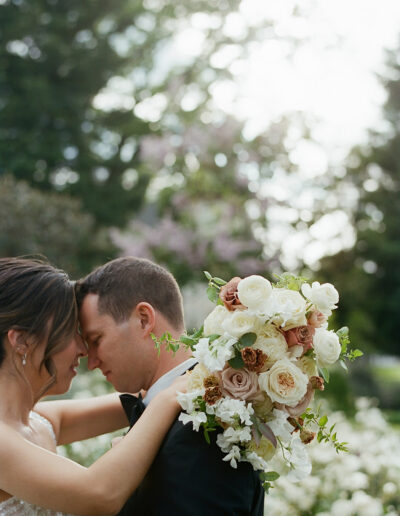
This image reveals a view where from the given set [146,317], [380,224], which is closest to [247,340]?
[146,317]

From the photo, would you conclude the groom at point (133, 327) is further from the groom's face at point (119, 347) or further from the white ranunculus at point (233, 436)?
the white ranunculus at point (233, 436)

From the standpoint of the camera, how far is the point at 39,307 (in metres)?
2.56

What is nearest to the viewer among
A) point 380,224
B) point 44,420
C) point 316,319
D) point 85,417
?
point 316,319

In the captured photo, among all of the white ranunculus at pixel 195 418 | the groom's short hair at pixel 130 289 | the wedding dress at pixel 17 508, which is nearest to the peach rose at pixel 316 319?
the white ranunculus at pixel 195 418

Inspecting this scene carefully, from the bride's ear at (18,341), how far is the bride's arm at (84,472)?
368 millimetres

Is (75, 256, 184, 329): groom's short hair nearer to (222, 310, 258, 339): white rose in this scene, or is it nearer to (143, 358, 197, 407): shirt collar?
(143, 358, 197, 407): shirt collar

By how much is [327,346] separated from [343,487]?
3026 mm

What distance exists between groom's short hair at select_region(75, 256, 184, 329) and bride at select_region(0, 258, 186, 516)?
0.12 m

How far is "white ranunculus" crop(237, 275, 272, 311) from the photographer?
2.15 meters

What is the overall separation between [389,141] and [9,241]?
1676cm

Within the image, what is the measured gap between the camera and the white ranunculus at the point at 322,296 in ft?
7.45

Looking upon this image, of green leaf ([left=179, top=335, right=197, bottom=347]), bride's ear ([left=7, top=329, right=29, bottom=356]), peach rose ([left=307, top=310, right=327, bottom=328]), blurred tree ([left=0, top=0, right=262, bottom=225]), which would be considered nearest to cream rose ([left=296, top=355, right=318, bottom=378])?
peach rose ([left=307, top=310, right=327, bottom=328])

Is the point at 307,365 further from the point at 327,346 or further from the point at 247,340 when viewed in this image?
the point at 247,340

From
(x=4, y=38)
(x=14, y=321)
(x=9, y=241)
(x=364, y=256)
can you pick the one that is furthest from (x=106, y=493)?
(x=364, y=256)
